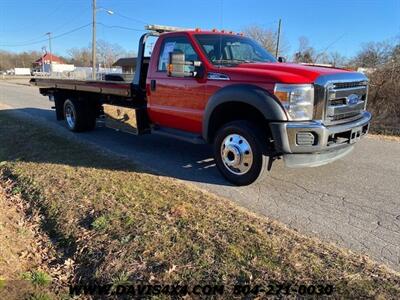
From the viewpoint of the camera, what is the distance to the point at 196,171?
228 inches

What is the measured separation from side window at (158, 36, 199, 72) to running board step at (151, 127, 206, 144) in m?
1.01

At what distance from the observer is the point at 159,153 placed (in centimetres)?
690

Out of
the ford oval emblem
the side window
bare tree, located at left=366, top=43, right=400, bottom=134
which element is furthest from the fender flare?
bare tree, located at left=366, top=43, right=400, bottom=134

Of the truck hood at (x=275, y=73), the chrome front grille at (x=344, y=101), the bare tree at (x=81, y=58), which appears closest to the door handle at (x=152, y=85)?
the truck hood at (x=275, y=73)

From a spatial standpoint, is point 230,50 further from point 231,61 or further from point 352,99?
point 352,99

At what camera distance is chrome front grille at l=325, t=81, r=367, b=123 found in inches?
179

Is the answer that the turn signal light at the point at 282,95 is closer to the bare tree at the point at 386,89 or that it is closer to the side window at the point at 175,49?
the side window at the point at 175,49

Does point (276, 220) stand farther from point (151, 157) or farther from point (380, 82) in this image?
point (380, 82)

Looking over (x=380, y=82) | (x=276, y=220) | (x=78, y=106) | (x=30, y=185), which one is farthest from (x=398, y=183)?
(x=380, y=82)

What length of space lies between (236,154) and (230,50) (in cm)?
183

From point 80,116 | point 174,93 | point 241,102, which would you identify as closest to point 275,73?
point 241,102

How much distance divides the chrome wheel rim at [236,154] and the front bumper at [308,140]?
49 cm

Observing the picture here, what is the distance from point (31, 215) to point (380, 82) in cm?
1205

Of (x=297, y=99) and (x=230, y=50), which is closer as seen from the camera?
(x=297, y=99)
